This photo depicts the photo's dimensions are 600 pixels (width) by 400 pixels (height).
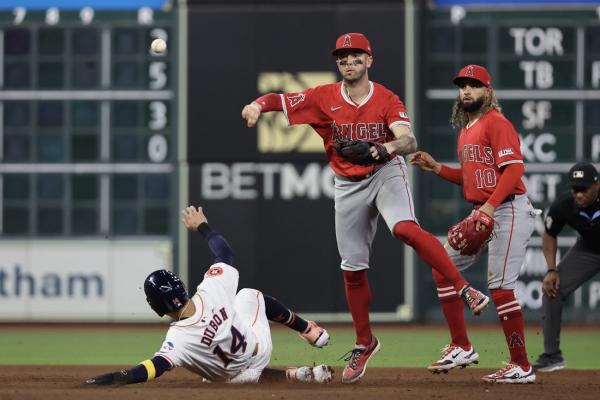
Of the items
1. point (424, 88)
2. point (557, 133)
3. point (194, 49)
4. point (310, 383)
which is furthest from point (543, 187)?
point (310, 383)

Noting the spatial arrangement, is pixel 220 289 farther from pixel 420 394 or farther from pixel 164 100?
pixel 164 100

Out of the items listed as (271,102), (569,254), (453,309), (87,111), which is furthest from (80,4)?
(453,309)

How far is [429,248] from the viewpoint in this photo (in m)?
7.34

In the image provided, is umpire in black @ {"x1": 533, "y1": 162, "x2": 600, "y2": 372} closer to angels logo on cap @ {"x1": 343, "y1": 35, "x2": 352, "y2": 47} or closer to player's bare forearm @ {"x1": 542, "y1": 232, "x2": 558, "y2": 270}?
player's bare forearm @ {"x1": 542, "y1": 232, "x2": 558, "y2": 270}

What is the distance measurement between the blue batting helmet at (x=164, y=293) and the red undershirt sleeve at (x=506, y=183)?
188 cm

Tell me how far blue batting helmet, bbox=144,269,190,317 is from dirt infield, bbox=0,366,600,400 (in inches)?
18.7

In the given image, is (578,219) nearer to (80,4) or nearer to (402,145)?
(402,145)

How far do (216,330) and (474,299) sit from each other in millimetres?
1443

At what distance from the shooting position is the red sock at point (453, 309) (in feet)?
25.2

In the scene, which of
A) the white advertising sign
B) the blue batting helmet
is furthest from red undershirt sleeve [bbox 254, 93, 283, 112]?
the white advertising sign

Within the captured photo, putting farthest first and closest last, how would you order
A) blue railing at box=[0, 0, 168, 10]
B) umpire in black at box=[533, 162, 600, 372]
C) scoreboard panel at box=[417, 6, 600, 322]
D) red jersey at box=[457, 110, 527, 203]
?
blue railing at box=[0, 0, 168, 10]
scoreboard panel at box=[417, 6, 600, 322]
umpire in black at box=[533, 162, 600, 372]
red jersey at box=[457, 110, 527, 203]

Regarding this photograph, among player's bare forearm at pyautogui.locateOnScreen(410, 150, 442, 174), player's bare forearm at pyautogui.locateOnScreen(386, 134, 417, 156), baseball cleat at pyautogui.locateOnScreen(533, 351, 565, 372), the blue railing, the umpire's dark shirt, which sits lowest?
baseball cleat at pyautogui.locateOnScreen(533, 351, 565, 372)

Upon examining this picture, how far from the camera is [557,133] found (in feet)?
41.9

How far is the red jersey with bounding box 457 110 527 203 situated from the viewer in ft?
24.5
